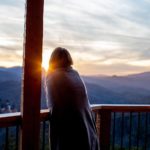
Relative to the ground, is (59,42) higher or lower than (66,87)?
higher

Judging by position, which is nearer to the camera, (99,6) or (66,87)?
(66,87)

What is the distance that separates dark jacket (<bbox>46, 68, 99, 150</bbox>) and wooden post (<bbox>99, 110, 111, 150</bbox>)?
992 millimetres

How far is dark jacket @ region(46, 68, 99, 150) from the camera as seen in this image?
3.50 metres

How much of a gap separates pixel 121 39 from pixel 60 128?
3.66 m

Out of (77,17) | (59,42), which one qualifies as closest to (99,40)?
(77,17)

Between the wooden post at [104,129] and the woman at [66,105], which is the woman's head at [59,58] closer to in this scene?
the woman at [66,105]

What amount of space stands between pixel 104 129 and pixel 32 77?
5.15 ft

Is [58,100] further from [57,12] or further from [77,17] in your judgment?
[77,17]

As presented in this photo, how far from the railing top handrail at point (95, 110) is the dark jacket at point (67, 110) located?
0.15 meters

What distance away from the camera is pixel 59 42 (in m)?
4.98

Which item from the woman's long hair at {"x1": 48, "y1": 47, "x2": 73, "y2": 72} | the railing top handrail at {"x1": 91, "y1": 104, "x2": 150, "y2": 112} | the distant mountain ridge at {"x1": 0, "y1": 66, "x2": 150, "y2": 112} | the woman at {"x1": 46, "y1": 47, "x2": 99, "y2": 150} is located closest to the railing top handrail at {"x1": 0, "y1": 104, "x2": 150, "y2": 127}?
the railing top handrail at {"x1": 91, "y1": 104, "x2": 150, "y2": 112}

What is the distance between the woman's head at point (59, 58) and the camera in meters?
3.60

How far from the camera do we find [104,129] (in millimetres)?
4676

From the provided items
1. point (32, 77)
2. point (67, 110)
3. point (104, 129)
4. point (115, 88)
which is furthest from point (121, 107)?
point (115, 88)
